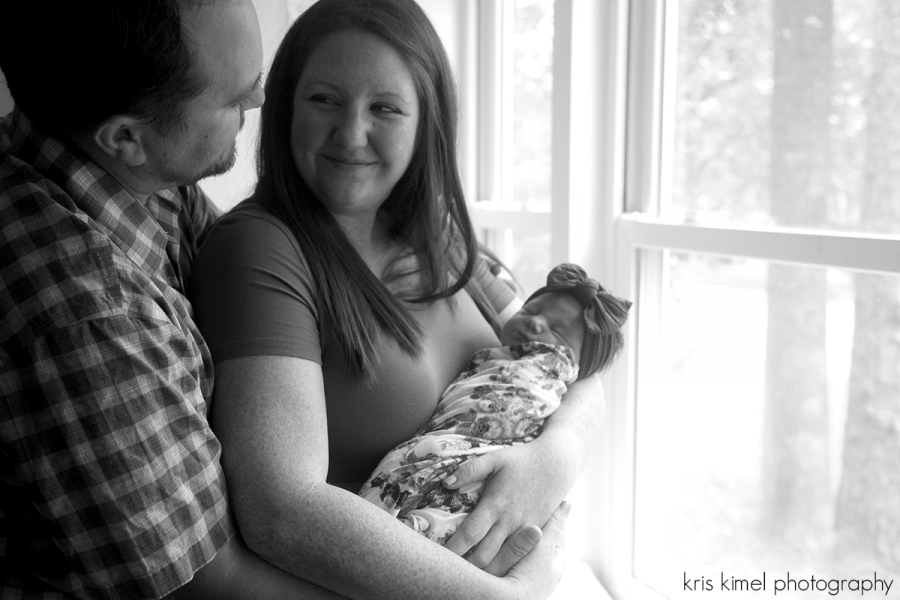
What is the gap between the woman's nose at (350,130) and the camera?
141 cm

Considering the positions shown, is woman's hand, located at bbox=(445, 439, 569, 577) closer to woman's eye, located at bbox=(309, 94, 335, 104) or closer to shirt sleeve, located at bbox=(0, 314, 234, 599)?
shirt sleeve, located at bbox=(0, 314, 234, 599)

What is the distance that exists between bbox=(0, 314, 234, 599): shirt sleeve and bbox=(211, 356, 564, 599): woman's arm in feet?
0.35

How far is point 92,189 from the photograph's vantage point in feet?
3.41

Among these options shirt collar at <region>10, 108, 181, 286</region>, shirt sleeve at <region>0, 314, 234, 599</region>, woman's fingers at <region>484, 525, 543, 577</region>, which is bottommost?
woman's fingers at <region>484, 525, 543, 577</region>

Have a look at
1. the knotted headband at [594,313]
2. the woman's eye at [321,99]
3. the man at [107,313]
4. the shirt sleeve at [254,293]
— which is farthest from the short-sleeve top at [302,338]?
the knotted headband at [594,313]

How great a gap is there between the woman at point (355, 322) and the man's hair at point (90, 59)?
1.06 ft

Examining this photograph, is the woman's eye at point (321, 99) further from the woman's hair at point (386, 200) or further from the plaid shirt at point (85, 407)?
the plaid shirt at point (85, 407)


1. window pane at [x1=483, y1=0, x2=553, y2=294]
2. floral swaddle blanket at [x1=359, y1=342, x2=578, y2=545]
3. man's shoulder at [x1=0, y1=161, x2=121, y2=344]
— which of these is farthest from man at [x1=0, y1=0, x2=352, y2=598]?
window pane at [x1=483, y1=0, x2=553, y2=294]

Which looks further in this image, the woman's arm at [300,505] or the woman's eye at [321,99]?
the woman's eye at [321,99]

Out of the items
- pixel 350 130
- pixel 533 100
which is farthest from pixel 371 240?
pixel 533 100

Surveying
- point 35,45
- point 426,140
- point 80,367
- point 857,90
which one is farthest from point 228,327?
point 857,90

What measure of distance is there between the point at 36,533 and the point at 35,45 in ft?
2.03

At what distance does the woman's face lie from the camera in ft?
4.64

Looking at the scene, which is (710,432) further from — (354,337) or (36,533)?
(36,533)
